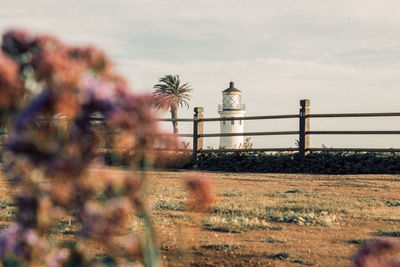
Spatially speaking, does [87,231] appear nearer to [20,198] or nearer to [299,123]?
[20,198]

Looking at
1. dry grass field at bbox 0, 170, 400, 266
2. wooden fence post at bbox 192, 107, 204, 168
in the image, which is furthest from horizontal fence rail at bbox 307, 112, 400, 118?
dry grass field at bbox 0, 170, 400, 266

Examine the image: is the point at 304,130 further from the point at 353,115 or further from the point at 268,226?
the point at 268,226

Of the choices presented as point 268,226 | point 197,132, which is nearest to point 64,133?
point 268,226

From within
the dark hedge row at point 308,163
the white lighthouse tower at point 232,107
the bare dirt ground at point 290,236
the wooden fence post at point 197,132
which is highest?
the white lighthouse tower at point 232,107

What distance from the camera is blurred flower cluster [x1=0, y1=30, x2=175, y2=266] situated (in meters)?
1.57

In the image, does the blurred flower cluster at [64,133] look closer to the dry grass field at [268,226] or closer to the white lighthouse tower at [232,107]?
the dry grass field at [268,226]

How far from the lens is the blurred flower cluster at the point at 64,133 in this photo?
1574mm

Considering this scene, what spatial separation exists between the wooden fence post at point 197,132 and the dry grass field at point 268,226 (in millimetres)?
8456

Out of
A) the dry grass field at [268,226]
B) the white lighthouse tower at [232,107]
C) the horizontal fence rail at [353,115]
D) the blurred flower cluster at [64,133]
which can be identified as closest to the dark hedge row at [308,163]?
the horizontal fence rail at [353,115]

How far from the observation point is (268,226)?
5.79 metres


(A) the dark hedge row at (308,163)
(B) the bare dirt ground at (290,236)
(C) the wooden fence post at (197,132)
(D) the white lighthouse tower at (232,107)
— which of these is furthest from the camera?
(D) the white lighthouse tower at (232,107)

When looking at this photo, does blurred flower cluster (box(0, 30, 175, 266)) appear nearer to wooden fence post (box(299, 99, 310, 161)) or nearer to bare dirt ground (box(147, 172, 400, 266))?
bare dirt ground (box(147, 172, 400, 266))

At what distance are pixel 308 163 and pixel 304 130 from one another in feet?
3.44

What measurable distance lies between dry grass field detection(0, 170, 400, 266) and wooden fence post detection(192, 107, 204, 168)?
8456mm
